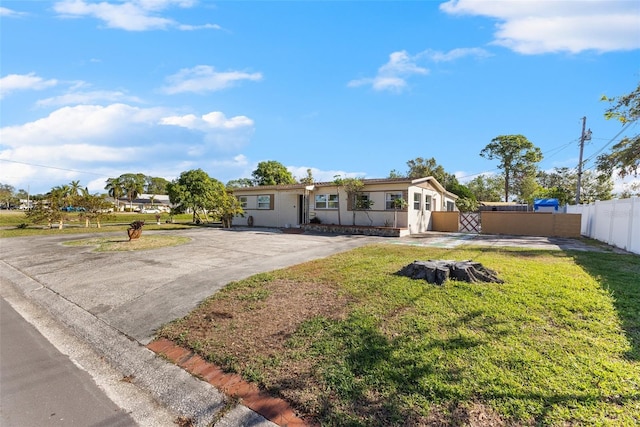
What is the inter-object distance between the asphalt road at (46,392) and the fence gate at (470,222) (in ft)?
63.8

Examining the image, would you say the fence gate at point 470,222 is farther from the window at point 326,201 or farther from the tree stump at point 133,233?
the tree stump at point 133,233

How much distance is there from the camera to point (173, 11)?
8375mm

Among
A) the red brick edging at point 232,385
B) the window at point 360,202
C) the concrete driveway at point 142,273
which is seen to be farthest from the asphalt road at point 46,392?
the window at point 360,202

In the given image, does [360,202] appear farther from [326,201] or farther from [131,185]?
[131,185]

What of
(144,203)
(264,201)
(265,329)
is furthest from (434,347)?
(144,203)

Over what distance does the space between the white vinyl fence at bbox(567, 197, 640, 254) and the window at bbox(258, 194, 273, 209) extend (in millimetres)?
17828

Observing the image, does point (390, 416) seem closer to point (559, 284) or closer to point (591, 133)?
point (559, 284)

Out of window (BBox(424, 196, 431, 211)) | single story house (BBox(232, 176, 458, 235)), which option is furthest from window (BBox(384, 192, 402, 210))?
window (BBox(424, 196, 431, 211))

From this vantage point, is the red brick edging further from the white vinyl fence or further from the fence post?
the fence post

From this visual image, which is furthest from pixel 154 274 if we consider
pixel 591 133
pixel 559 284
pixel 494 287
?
pixel 591 133

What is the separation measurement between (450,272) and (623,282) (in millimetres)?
3225

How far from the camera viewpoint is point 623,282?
5.61 meters

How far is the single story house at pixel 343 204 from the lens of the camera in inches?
658

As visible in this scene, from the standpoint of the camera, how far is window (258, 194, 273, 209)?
71.3 feet
